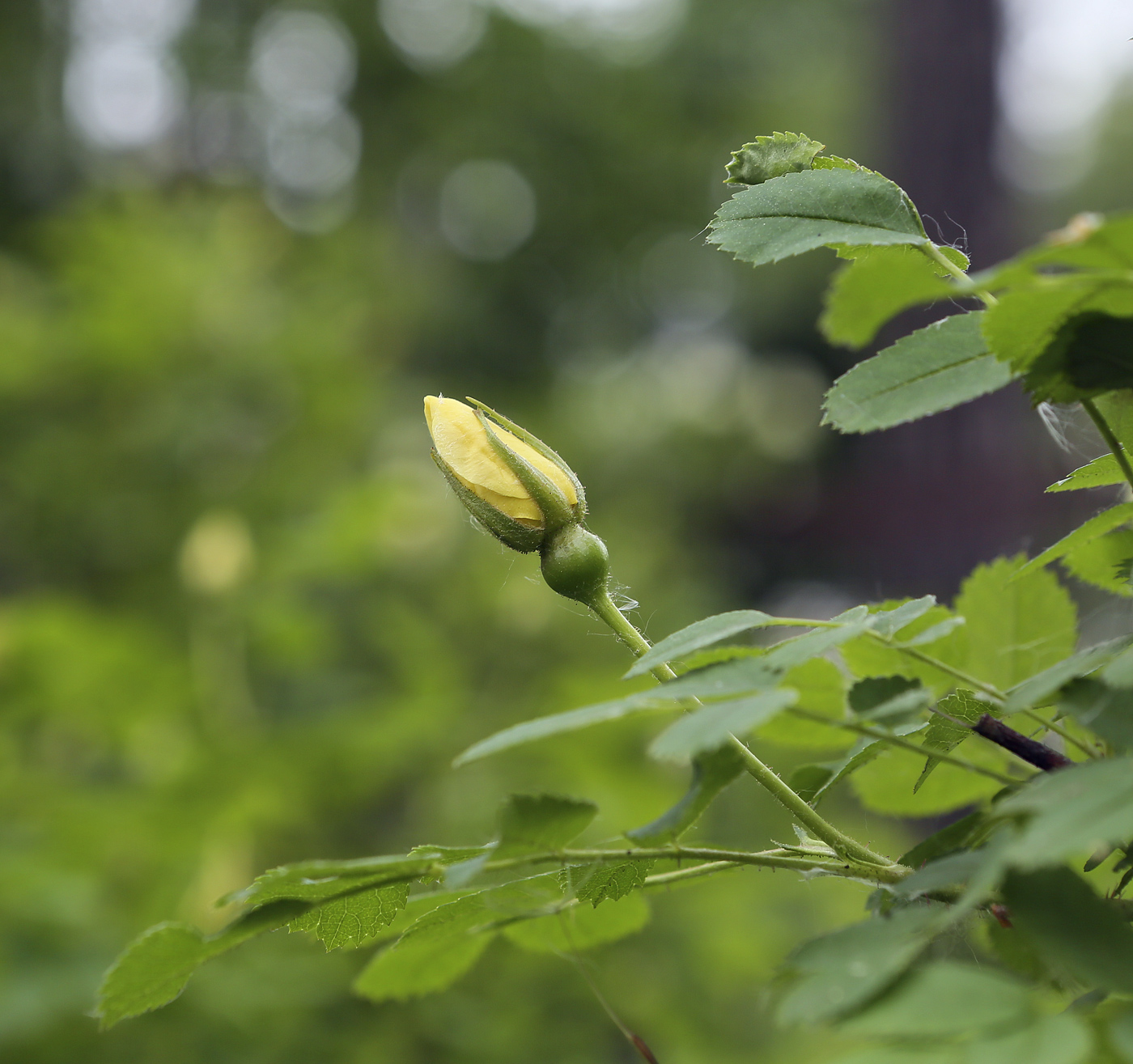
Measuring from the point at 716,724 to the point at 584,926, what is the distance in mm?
203

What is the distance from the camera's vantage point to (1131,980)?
23 centimetres

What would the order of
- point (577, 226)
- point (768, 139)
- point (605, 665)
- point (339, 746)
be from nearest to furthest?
point (768, 139) → point (339, 746) → point (605, 665) → point (577, 226)

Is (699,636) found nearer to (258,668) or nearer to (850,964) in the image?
(850,964)

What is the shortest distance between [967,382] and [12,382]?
171cm

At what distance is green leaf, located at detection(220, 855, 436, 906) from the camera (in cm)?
29

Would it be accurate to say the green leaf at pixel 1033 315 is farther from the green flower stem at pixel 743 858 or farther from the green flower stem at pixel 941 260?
the green flower stem at pixel 743 858

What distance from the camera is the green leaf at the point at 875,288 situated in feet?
1.13

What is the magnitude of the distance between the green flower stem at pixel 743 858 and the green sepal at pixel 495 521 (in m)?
0.12

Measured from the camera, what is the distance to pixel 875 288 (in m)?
0.39

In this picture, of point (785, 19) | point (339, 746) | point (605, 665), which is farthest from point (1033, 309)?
point (785, 19)

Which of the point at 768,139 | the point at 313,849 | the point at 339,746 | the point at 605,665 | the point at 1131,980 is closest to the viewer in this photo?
the point at 1131,980

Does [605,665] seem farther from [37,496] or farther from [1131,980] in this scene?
[1131,980]

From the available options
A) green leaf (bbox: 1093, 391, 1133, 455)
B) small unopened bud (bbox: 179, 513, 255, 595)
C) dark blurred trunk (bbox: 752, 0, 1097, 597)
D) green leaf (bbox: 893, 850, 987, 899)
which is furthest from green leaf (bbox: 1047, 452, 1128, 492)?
dark blurred trunk (bbox: 752, 0, 1097, 597)

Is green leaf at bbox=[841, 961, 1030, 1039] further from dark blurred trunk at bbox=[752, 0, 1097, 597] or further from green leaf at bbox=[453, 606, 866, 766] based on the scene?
dark blurred trunk at bbox=[752, 0, 1097, 597]
